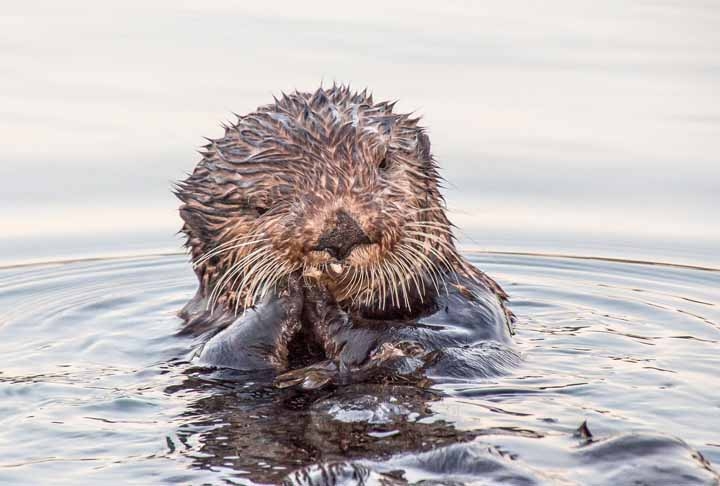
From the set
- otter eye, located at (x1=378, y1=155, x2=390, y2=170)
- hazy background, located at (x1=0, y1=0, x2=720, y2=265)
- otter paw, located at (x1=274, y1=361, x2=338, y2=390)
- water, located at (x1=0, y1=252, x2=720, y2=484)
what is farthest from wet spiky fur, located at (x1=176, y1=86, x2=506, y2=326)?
hazy background, located at (x1=0, y1=0, x2=720, y2=265)

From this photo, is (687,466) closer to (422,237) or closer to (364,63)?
(422,237)

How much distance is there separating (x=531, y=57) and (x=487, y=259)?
358 cm

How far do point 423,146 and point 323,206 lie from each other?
0.97 metres

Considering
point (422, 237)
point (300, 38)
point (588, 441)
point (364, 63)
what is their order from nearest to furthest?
1. point (588, 441)
2. point (422, 237)
3. point (364, 63)
4. point (300, 38)

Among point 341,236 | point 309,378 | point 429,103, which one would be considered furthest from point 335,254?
point 429,103

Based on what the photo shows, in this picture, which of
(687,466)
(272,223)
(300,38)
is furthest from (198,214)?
(300,38)

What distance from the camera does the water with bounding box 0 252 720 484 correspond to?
15.0ft

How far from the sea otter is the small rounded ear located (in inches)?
0.4

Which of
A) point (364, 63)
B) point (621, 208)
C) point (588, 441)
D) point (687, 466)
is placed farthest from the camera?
point (364, 63)

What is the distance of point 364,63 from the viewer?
37.2 feet

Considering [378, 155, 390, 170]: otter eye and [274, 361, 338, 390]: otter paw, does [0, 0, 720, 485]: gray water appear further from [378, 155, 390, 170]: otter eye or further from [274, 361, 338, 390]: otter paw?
[378, 155, 390, 170]: otter eye

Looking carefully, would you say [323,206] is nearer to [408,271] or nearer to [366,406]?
[408,271]

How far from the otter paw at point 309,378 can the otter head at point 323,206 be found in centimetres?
39

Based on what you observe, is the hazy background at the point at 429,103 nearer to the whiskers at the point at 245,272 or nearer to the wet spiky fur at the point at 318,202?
the wet spiky fur at the point at 318,202
